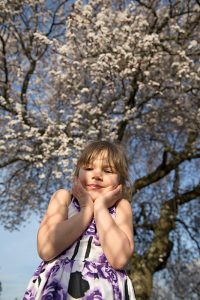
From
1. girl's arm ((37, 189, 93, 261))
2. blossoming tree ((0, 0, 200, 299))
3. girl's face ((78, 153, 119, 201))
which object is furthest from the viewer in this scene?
blossoming tree ((0, 0, 200, 299))

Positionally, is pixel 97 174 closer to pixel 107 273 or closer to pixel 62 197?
pixel 62 197

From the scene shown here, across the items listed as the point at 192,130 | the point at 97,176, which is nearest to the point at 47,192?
the point at 192,130

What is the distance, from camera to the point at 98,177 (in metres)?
2.05

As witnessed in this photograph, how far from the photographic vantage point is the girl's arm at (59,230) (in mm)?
1778

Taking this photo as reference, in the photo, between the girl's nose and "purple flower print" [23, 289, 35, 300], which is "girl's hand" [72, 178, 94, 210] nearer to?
the girl's nose

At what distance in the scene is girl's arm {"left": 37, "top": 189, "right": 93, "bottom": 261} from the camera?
1.78 metres

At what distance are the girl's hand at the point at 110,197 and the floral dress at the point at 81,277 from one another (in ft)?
0.45

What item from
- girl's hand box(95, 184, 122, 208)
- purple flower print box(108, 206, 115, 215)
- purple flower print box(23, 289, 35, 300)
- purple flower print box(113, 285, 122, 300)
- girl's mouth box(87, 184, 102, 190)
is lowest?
purple flower print box(113, 285, 122, 300)

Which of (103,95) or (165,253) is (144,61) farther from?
(165,253)

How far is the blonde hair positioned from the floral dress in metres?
0.35

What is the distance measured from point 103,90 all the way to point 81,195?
8.38 meters

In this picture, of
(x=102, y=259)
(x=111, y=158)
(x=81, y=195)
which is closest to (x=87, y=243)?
(x=102, y=259)

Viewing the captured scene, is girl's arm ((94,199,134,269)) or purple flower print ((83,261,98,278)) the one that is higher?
girl's arm ((94,199,134,269))

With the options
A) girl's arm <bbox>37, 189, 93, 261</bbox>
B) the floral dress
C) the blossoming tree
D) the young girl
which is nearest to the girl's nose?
the young girl
